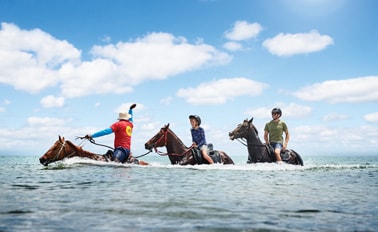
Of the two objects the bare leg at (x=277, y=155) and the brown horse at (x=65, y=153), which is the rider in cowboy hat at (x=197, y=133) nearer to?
the brown horse at (x=65, y=153)

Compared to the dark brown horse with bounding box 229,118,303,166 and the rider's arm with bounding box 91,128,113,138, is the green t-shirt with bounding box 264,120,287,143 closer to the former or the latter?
the dark brown horse with bounding box 229,118,303,166

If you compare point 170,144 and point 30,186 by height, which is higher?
point 170,144

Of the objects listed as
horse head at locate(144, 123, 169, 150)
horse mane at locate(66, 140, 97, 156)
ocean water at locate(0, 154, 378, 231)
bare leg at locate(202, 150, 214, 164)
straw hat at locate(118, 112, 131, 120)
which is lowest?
ocean water at locate(0, 154, 378, 231)

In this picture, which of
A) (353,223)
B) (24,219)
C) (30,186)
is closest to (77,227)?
(24,219)

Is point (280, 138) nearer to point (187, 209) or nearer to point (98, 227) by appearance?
point (187, 209)

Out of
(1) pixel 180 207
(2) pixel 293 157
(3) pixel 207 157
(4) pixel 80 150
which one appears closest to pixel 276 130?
(2) pixel 293 157

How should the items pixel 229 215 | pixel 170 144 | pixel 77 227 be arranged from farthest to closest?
pixel 170 144
pixel 229 215
pixel 77 227

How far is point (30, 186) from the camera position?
8.35 meters

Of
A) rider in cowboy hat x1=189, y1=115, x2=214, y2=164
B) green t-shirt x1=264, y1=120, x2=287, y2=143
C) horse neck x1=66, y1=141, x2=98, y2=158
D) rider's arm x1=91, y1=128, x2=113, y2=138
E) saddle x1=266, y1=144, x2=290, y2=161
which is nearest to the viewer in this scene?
rider's arm x1=91, y1=128, x2=113, y2=138

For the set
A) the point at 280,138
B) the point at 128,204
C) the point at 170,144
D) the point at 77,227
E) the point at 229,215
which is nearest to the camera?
the point at 77,227

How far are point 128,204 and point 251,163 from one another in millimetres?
11640

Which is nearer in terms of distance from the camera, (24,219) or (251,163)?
(24,219)

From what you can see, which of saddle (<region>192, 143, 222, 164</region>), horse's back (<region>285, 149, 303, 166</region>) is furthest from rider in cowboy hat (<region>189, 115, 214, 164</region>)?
horse's back (<region>285, 149, 303, 166</region>)

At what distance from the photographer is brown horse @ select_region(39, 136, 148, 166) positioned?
45.9 ft
